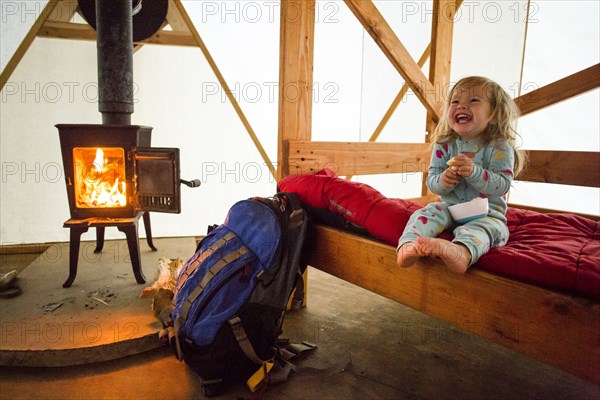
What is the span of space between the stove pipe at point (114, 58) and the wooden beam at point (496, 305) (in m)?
1.37

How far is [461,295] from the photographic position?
1189 mm

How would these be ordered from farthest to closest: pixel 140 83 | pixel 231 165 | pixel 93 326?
pixel 231 165
pixel 140 83
pixel 93 326

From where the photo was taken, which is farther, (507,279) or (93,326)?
(93,326)

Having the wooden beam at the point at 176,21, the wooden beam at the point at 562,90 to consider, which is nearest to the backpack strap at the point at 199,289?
the wooden beam at the point at 562,90

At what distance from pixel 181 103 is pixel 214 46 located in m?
0.47

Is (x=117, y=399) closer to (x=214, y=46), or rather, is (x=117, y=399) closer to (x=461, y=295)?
(x=461, y=295)

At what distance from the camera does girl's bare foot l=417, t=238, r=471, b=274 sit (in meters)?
1.12

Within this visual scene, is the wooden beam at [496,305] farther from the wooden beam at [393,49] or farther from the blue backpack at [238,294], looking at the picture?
the wooden beam at [393,49]

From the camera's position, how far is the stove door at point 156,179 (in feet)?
6.72

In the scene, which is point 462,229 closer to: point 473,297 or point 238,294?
point 473,297

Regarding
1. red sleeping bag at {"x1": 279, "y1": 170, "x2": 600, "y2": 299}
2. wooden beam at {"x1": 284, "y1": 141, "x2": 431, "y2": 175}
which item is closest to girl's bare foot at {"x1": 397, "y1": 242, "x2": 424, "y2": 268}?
red sleeping bag at {"x1": 279, "y1": 170, "x2": 600, "y2": 299}

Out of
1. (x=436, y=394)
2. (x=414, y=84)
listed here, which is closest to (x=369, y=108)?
(x=414, y=84)

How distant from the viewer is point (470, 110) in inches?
54.3

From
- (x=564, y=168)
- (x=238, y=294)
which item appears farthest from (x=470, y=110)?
(x=564, y=168)
